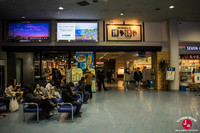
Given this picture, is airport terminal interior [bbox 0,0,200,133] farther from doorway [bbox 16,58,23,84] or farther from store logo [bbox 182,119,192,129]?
store logo [bbox 182,119,192,129]

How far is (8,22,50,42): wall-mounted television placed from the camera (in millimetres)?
11539

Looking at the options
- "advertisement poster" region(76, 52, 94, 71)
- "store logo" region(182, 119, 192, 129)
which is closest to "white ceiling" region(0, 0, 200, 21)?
"advertisement poster" region(76, 52, 94, 71)

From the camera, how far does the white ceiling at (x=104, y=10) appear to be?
9.01 m

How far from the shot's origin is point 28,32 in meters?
11.6

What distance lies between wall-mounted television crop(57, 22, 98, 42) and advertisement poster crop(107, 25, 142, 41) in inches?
42.2

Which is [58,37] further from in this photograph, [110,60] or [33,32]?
[110,60]

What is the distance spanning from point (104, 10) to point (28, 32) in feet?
17.8

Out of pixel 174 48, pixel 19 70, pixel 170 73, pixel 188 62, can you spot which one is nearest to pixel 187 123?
pixel 170 73

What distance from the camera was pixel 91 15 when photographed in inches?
436

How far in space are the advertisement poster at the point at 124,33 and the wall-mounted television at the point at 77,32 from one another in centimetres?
107

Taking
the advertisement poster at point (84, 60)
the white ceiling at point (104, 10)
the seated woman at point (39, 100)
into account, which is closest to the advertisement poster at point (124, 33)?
the white ceiling at point (104, 10)

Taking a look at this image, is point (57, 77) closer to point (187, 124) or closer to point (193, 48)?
point (187, 124)

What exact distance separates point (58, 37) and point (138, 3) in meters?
5.72

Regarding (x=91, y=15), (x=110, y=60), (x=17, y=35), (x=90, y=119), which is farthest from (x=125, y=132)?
(x=110, y=60)
